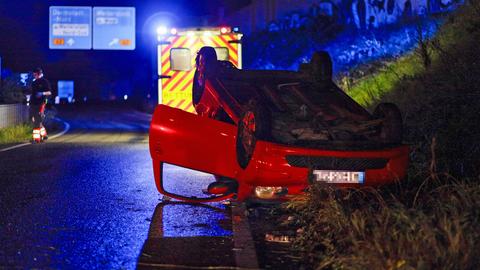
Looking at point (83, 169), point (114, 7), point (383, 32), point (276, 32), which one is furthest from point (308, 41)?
point (83, 169)

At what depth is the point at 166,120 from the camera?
24.4ft

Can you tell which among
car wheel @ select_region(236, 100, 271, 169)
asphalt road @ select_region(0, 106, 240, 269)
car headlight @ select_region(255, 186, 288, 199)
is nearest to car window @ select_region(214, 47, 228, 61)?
asphalt road @ select_region(0, 106, 240, 269)

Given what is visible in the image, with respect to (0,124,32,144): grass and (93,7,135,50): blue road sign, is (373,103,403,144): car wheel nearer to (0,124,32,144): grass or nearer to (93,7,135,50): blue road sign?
(0,124,32,144): grass

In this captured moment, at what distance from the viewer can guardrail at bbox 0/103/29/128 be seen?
1766cm

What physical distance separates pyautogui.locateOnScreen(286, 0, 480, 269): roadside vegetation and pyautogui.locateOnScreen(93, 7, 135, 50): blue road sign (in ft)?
82.3

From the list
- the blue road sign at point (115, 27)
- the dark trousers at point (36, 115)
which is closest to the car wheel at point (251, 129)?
the dark trousers at point (36, 115)

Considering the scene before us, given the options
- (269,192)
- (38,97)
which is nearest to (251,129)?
(269,192)

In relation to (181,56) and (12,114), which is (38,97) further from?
(181,56)

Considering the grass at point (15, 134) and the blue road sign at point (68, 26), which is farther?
the blue road sign at point (68, 26)

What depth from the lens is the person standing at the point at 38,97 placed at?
51.8 ft

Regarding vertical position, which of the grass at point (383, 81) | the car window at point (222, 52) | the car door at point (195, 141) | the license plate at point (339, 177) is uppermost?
the car window at point (222, 52)

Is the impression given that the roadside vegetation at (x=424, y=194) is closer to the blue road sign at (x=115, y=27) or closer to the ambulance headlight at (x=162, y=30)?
the ambulance headlight at (x=162, y=30)

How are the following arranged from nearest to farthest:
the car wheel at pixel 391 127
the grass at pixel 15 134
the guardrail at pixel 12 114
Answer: the car wheel at pixel 391 127, the grass at pixel 15 134, the guardrail at pixel 12 114

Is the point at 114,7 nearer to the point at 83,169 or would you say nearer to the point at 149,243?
the point at 83,169
